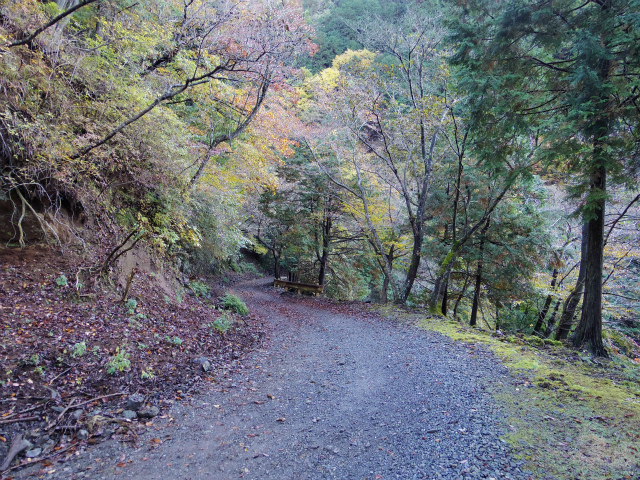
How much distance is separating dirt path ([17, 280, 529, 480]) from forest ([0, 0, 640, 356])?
3346mm

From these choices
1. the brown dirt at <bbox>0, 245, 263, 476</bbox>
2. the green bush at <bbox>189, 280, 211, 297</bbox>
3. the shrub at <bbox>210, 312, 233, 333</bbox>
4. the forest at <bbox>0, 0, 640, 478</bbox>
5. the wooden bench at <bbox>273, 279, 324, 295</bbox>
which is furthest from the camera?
the wooden bench at <bbox>273, 279, 324, 295</bbox>

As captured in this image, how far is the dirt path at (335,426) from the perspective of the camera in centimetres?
289

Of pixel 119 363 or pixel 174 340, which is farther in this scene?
pixel 174 340

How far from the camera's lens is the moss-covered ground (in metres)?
2.69

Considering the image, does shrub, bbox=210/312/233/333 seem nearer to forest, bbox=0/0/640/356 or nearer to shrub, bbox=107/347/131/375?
forest, bbox=0/0/640/356

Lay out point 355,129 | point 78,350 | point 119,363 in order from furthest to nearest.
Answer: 1. point 355,129
2. point 119,363
3. point 78,350

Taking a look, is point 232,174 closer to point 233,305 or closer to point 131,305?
point 233,305

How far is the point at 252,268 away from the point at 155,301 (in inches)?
794

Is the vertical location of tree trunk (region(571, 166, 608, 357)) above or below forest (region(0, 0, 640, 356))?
below

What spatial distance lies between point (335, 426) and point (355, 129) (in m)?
9.96

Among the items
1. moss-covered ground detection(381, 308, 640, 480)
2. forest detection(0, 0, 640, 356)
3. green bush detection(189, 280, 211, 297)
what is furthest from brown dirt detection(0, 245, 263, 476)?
moss-covered ground detection(381, 308, 640, 480)

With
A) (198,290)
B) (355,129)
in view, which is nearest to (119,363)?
(198,290)

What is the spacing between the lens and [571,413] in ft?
11.6

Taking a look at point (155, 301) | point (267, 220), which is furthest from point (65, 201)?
point (267, 220)
